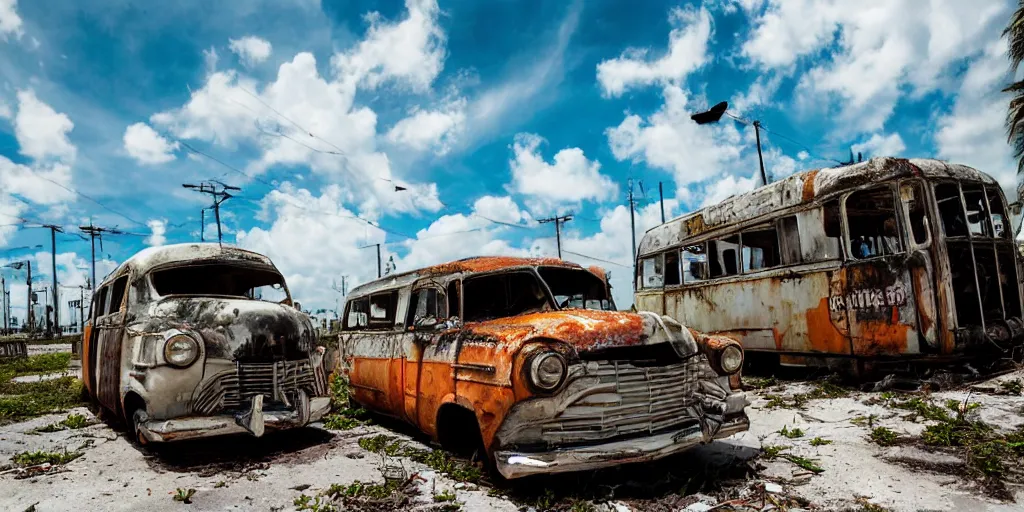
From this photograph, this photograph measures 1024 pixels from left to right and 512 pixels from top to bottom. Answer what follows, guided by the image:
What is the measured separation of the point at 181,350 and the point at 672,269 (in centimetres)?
898

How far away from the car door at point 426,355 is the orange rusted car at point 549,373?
0.01m

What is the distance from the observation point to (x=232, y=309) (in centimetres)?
590

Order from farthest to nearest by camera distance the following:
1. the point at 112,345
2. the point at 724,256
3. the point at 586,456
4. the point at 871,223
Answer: the point at 724,256 < the point at 871,223 < the point at 112,345 < the point at 586,456

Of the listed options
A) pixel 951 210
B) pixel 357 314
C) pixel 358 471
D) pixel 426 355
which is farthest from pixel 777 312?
pixel 358 471

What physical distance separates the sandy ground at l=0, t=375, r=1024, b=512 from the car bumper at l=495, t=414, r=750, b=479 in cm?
28

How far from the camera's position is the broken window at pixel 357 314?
7.62 m

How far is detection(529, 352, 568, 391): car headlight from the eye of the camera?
13.7ft

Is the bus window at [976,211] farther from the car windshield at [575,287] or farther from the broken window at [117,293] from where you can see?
the broken window at [117,293]

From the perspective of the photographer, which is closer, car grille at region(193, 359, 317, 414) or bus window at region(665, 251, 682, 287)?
car grille at region(193, 359, 317, 414)

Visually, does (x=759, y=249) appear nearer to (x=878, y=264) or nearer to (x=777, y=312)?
(x=777, y=312)

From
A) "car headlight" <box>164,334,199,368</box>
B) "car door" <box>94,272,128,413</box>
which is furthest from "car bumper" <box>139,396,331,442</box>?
"car door" <box>94,272,128,413</box>

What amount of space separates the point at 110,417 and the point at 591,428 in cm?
697

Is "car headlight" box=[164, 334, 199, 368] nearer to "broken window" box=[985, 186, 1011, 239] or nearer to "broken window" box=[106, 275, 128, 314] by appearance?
"broken window" box=[106, 275, 128, 314]

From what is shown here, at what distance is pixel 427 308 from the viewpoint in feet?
19.7
